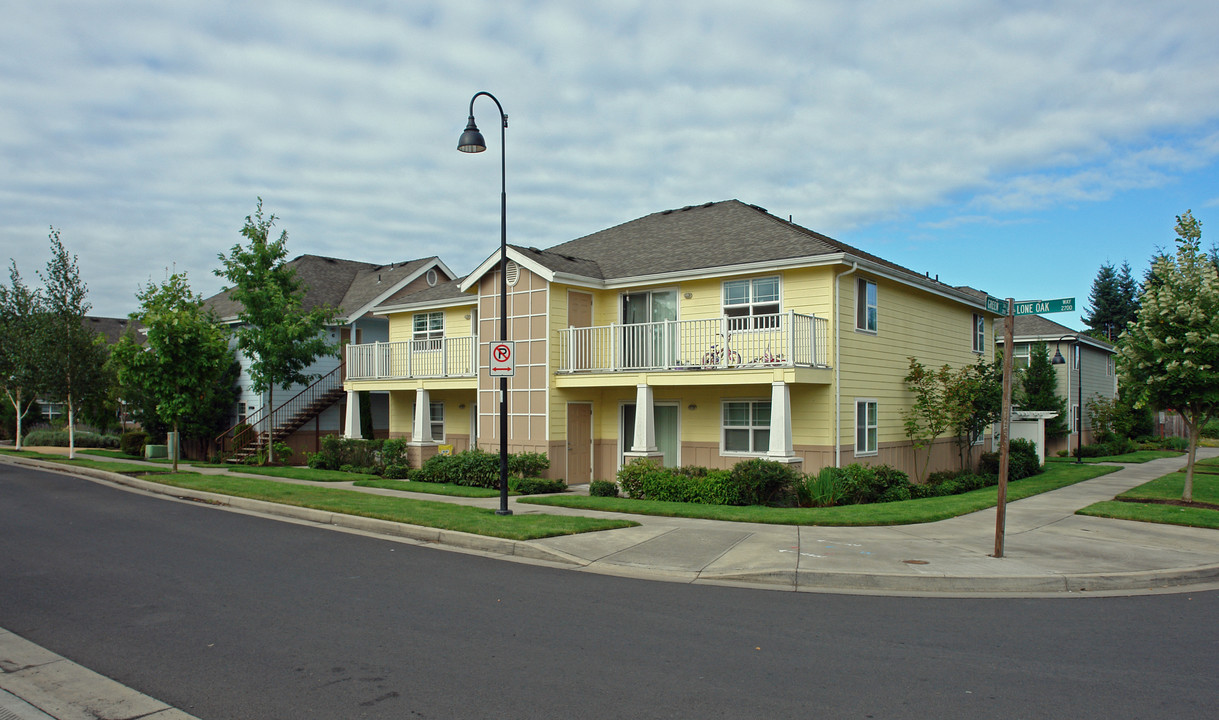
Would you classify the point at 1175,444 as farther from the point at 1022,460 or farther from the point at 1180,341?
the point at 1180,341

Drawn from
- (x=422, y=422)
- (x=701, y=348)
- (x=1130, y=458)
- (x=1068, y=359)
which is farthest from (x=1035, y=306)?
(x=1068, y=359)

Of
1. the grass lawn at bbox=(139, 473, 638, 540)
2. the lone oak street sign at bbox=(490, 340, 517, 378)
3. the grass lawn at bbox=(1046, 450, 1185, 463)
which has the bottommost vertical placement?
the grass lawn at bbox=(1046, 450, 1185, 463)

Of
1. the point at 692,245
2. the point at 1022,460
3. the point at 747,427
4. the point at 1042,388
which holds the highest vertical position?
the point at 692,245

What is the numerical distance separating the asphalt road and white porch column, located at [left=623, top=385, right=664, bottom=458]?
29.5 feet

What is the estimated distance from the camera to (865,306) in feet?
64.5

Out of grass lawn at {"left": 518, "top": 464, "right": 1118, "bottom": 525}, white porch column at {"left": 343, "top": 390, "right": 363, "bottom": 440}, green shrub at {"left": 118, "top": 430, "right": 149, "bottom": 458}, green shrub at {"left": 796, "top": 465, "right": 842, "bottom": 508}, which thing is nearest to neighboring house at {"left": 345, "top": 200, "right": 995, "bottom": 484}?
green shrub at {"left": 796, "top": 465, "right": 842, "bottom": 508}

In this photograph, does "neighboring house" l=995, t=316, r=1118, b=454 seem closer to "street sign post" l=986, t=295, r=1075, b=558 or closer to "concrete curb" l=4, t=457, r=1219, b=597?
"street sign post" l=986, t=295, r=1075, b=558

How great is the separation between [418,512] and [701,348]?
322 inches

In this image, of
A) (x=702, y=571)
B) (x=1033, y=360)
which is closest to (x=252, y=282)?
(x=702, y=571)

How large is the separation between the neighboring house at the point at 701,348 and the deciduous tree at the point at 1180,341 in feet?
16.6

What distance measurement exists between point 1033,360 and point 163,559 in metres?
33.4

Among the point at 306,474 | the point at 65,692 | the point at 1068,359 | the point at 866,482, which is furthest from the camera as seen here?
the point at 1068,359

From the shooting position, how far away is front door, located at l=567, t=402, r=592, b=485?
21172 mm

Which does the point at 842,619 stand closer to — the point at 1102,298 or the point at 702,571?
the point at 702,571
